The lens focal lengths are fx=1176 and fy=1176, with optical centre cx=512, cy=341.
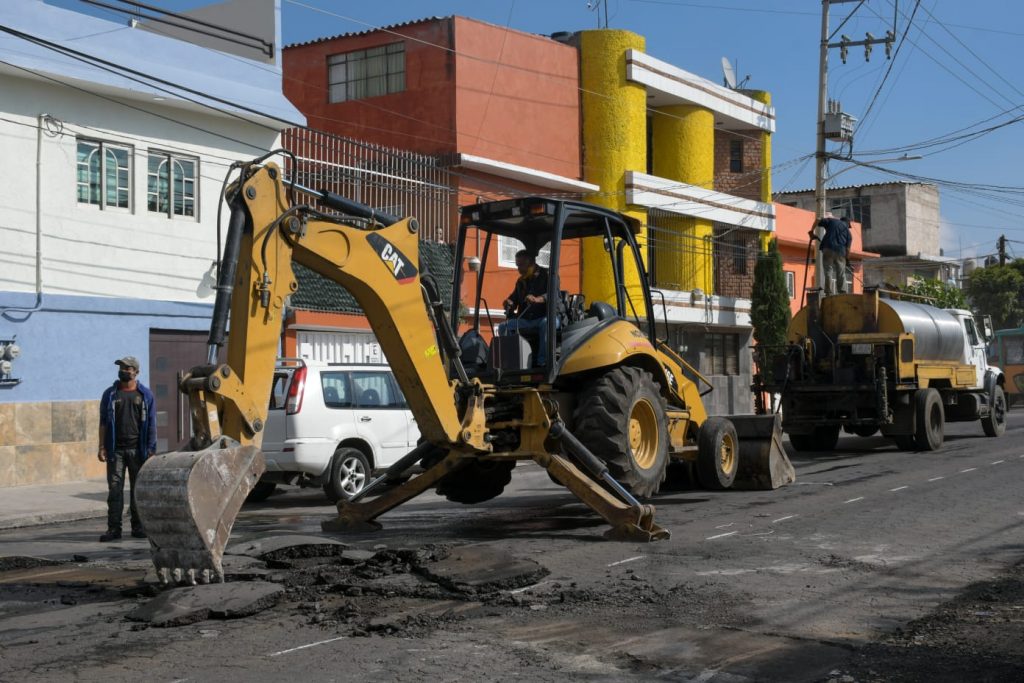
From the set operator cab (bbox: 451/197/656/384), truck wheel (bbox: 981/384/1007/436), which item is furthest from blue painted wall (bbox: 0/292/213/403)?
truck wheel (bbox: 981/384/1007/436)

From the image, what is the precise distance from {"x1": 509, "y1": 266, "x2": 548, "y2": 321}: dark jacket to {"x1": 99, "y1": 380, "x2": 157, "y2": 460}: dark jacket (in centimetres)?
385

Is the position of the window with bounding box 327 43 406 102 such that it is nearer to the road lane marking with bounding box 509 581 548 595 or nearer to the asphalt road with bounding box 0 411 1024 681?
the asphalt road with bounding box 0 411 1024 681

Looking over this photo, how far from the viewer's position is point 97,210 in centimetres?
1905

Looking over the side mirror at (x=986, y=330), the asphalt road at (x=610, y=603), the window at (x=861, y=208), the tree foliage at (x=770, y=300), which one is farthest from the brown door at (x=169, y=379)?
the window at (x=861, y=208)

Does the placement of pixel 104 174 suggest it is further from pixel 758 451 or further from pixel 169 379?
pixel 758 451

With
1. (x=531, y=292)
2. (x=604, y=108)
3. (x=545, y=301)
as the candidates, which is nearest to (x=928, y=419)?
(x=531, y=292)

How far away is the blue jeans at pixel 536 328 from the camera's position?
11258 millimetres

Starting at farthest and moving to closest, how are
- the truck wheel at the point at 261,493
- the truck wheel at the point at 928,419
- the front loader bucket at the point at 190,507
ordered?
1. the truck wheel at the point at 928,419
2. the truck wheel at the point at 261,493
3. the front loader bucket at the point at 190,507

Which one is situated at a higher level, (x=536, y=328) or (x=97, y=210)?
(x=97, y=210)

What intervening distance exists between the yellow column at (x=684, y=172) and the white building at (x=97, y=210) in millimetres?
16714

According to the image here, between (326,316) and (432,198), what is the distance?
15.1 feet

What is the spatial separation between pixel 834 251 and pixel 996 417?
6.27 metres

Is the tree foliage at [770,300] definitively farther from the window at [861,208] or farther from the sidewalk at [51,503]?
the sidewalk at [51,503]

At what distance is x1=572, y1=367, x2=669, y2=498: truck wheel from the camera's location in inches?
438
